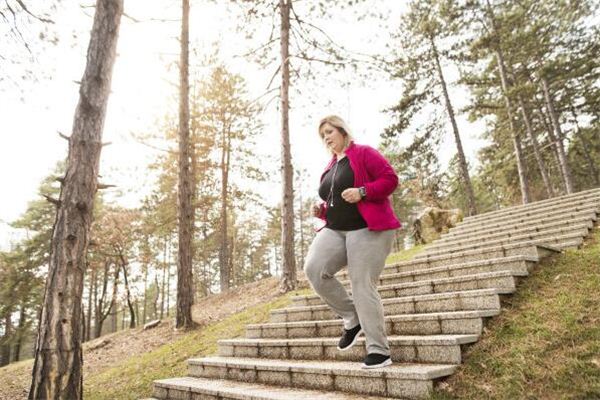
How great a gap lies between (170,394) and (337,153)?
3190 millimetres

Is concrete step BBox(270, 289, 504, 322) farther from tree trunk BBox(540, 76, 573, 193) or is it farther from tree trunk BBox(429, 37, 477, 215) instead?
tree trunk BBox(540, 76, 573, 193)

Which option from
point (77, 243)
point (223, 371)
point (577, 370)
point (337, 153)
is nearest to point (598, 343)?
point (577, 370)

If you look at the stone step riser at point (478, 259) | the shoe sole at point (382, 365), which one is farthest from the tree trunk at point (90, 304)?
the shoe sole at point (382, 365)

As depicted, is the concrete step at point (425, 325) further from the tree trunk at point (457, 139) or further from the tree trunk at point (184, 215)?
the tree trunk at point (457, 139)

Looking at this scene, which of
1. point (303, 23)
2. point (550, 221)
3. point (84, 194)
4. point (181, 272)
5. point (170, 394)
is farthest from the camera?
point (303, 23)

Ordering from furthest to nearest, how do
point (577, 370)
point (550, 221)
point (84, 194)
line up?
1. point (550, 221)
2. point (84, 194)
3. point (577, 370)

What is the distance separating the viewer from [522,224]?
803 cm

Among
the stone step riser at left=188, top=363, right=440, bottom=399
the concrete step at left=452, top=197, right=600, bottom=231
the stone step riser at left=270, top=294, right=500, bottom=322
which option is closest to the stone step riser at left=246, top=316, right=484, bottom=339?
the stone step riser at left=270, top=294, right=500, bottom=322

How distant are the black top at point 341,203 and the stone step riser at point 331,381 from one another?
3.87ft

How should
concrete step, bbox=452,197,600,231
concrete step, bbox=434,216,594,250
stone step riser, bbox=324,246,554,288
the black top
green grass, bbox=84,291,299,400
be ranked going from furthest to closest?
concrete step, bbox=452,197,600,231
concrete step, bbox=434,216,594,250
green grass, bbox=84,291,299,400
stone step riser, bbox=324,246,554,288
the black top

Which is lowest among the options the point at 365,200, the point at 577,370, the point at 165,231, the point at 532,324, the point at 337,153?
the point at 577,370

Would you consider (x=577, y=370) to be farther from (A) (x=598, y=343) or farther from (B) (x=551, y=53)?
(B) (x=551, y=53)

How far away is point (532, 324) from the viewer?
3162 mm

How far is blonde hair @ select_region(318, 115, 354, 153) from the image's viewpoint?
3438mm
